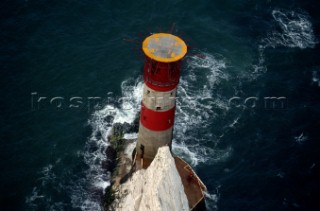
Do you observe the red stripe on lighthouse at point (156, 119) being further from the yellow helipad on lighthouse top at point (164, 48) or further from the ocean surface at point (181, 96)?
the ocean surface at point (181, 96)

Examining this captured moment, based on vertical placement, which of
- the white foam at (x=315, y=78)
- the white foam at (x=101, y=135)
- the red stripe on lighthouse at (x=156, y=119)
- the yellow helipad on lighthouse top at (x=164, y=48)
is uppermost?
the yellow helipad on lighthouse top at (x=164, y=48)


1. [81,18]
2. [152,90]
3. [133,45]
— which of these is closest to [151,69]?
[152,90]

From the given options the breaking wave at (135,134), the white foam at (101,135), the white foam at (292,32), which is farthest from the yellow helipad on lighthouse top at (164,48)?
the white foam at (292,32)

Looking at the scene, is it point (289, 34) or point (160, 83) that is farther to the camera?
point (289, 34)

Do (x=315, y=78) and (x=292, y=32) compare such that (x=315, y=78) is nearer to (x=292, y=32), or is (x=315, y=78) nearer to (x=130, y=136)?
(x=292, y=32)

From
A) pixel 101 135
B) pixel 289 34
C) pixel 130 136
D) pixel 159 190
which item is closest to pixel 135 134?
pixel 130 136

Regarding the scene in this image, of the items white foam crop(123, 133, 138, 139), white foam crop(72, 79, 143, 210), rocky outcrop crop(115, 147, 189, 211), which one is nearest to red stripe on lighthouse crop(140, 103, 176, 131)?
rocky outcrop crop(115, 147, 189, 211)
